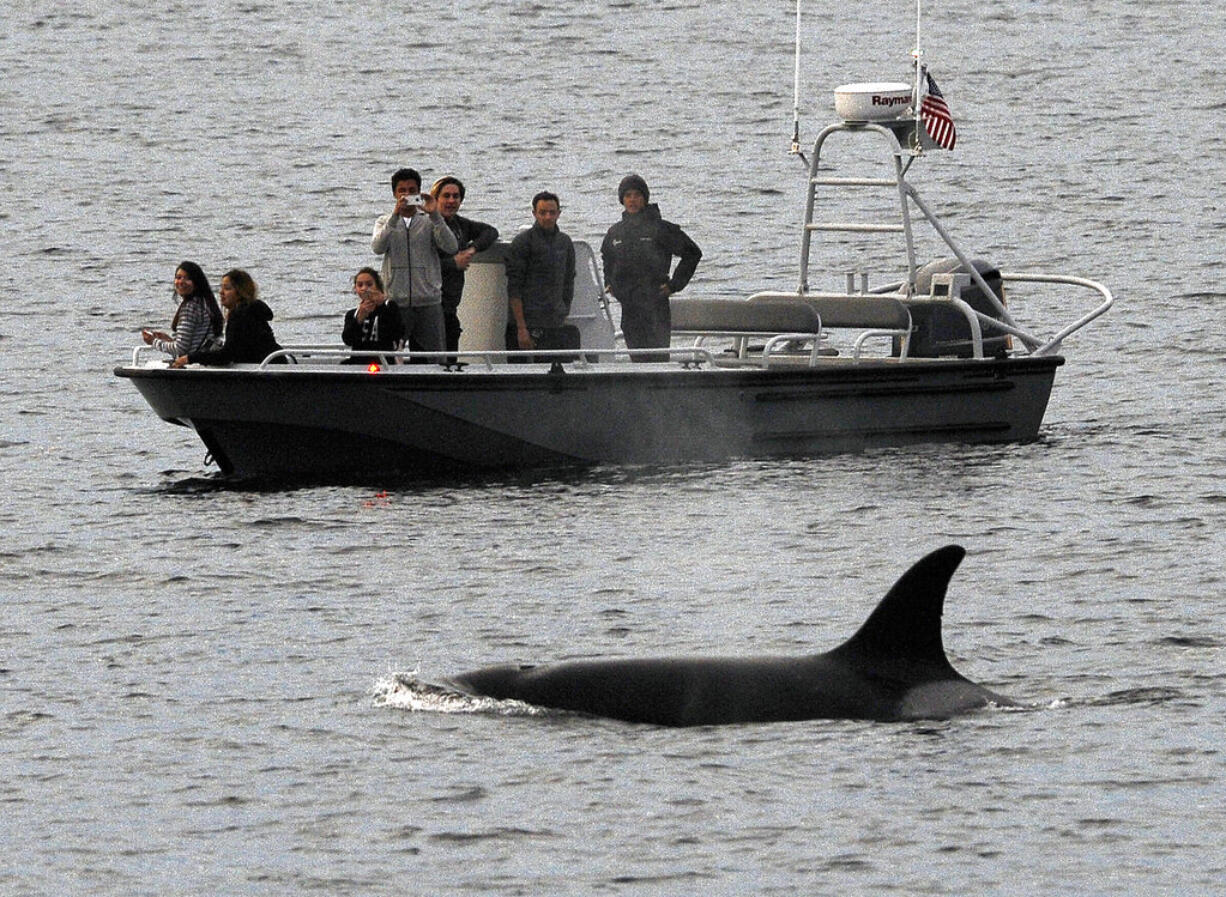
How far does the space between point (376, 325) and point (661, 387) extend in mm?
2712

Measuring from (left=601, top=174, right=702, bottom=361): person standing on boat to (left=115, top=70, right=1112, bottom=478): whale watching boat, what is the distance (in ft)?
1.32

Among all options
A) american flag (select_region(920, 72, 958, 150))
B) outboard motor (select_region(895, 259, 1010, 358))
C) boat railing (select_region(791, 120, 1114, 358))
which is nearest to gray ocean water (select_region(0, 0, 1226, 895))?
outboard motor (select_region(895, 259, 1010, 358))

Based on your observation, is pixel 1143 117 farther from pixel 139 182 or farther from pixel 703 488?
pixel 703 488

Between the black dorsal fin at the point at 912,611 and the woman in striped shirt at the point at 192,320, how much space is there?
9971 millimetres

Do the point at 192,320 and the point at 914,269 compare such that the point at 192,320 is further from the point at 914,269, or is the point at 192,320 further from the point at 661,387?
the point at 914,269

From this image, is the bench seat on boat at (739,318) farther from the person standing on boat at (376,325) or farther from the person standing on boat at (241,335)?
the person standing on boat at (241,335)

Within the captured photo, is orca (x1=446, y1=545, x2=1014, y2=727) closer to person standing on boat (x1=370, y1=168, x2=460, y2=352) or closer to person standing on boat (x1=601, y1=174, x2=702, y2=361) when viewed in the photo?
person standing on boat (x1=370, y1=168, x2=460, y2=352)

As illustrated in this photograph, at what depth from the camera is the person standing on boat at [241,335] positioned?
23.4m

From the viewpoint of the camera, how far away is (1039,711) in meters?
16.1

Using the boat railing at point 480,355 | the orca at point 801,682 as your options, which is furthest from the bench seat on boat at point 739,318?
the orca at point 801,682

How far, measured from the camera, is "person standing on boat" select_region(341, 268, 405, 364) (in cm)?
2350

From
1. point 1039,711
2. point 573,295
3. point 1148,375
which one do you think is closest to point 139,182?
point 1148,375

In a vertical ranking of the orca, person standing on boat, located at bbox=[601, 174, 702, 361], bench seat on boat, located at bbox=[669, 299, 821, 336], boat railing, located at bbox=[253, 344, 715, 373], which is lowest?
the orca

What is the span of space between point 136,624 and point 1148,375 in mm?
17786
